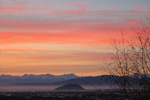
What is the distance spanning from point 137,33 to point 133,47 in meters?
0.50

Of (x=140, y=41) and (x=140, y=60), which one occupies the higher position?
(x=140, y=41)

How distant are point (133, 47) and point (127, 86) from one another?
130 cm

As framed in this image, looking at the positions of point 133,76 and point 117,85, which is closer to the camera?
point 133,76

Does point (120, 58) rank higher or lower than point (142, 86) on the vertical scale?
higher

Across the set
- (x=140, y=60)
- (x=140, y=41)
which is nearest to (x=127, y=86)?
(x=140, y=60)

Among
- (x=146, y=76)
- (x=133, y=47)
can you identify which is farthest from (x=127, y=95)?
(x=133, y=47)

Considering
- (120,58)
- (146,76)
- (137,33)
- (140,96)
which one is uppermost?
(137,33)

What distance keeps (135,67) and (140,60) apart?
0.29 m

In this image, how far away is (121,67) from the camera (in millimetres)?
9508

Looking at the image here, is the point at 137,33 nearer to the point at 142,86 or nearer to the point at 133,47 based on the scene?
the point at 133,47

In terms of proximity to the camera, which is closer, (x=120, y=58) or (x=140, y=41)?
(x=140, y=41)

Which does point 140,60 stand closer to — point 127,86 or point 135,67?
point 135,67

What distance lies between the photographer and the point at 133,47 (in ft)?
30.6

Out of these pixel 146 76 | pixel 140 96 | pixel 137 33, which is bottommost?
pixel 140 96
